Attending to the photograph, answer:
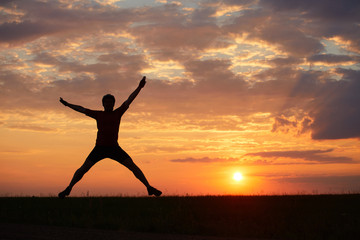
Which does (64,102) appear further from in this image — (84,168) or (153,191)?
(153,191)

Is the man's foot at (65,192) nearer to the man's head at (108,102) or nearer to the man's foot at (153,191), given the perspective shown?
the man's foot at (153,191)

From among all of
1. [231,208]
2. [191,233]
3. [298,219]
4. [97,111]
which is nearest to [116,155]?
[97,111]

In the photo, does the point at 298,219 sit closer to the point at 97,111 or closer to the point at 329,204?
the point at 329,204

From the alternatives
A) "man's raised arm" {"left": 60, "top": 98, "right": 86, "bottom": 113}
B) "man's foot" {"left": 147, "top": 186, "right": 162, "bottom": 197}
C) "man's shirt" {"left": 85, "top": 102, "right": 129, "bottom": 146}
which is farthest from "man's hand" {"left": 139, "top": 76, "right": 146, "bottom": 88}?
"man's foot" {"left": 147, "top": 186, "right": 162, "bottom": 197}

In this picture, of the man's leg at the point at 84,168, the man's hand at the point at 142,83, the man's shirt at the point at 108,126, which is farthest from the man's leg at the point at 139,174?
the man's hand at the point at 142,83

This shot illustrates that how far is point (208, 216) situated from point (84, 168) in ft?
13.8

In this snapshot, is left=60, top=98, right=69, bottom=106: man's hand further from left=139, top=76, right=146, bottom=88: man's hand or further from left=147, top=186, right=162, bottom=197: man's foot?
left=147, top=186, right=162, bottom=197: man's foot

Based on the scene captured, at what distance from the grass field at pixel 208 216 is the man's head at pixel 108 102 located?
8.78 ft

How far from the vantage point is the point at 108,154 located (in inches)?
511

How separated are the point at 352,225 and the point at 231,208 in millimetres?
3137

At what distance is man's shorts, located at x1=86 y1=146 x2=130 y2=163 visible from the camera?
13.0 metres

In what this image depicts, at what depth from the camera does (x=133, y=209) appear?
1179 cm

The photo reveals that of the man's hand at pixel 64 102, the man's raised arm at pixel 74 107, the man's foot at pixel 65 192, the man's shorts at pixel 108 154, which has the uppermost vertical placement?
the man's hand at pixel 64 102

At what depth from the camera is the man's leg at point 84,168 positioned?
1308 cm
